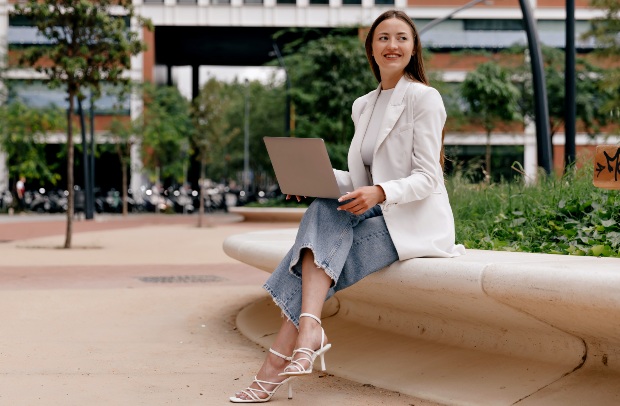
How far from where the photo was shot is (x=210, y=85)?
30.5 m

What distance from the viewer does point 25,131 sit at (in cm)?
4134

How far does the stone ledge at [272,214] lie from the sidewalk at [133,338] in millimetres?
14816

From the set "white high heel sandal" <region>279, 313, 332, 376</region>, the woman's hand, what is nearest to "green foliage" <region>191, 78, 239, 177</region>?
the woman's hand

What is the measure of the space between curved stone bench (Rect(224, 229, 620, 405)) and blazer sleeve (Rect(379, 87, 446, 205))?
1.15 feet

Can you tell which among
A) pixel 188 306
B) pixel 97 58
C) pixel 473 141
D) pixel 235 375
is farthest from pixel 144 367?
pixel 473 141

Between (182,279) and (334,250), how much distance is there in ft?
22.5

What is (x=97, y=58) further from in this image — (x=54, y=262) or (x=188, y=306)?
(x=188, y=306)

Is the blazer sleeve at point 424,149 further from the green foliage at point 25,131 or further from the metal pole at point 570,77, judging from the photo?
the green foliage at point 25,131

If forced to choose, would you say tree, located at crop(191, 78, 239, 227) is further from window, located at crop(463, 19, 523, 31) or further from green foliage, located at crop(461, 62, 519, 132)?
window, located at crop(463, 19, 523, 31)

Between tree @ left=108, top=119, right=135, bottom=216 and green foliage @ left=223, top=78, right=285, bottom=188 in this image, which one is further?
green foliage @ left=223, top=78, right=285, bottom=188

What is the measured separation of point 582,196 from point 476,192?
1916 millimetres

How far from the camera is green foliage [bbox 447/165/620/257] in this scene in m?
6.12

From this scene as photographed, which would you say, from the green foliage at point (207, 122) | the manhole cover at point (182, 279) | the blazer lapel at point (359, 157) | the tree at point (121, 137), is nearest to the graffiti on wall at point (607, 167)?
the blazer lapel at point (359, 157)

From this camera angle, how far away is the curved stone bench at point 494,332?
3.97 m
